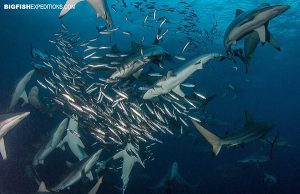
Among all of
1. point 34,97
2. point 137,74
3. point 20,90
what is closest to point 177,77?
point 137,74

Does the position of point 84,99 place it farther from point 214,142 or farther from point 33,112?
point 33,112

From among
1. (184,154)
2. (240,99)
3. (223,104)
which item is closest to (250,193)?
(184,154)

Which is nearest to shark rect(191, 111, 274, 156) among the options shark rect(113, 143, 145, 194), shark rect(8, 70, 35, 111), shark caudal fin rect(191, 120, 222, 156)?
shark caudal fin rect(191, 120, 222, 156)

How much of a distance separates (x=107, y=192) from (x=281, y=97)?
58.0 meters

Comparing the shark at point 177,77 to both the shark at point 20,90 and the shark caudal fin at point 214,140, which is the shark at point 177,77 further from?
the shark at point 20,90

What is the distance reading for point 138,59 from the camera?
5516 mm

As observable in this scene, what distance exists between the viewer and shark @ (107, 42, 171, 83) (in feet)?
17.9

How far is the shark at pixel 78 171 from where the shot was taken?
19.8 feet

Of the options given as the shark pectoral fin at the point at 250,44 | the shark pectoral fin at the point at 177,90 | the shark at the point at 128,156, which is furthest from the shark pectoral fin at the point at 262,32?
the shark at the point at 128,156

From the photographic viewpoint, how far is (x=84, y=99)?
776 centimetres

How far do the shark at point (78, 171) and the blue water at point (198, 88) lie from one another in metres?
3.37

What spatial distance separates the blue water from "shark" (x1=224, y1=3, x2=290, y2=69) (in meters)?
2.37

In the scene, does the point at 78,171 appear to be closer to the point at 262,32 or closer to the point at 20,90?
the point at 20,90

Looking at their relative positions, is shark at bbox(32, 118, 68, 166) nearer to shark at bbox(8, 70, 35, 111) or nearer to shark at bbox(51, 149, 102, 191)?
shark at bbox(51, 149, 102, 191)
